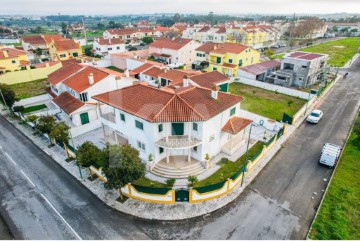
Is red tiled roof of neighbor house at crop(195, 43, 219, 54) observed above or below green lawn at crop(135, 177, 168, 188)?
above

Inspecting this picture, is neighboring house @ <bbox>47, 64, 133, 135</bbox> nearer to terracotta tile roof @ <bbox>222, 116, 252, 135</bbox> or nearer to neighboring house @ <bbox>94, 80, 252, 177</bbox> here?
neighboring house @ <bbox>94, 80, 252, 177</bbox>

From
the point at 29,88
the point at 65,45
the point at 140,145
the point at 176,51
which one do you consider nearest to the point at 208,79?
the point at 140,145

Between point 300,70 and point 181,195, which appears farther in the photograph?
point 300,70

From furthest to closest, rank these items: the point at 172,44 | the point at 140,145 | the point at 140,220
A: the point at 172,44 → the point at 140,145 → the point at 140,220

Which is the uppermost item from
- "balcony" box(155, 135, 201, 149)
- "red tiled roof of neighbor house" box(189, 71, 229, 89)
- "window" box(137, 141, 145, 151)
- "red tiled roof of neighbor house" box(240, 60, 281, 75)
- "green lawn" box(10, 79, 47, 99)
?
"red tiled roof of neighbor house" box(189, 71, 229, 89)

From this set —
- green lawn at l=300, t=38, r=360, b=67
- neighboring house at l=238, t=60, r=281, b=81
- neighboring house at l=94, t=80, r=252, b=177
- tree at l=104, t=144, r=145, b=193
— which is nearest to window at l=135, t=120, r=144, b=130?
neighboring house at l=94, t=80, r=252, b=177

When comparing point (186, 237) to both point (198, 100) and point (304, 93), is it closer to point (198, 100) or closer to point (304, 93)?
point (198, 100)

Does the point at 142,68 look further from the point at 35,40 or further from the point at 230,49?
the point at 35,40
